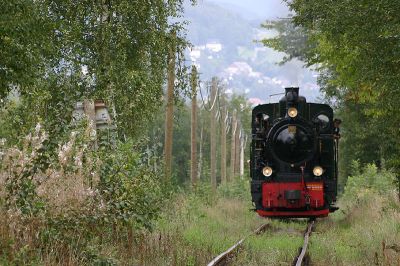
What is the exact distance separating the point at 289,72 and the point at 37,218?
155 meters

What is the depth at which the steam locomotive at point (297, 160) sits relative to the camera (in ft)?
52.1

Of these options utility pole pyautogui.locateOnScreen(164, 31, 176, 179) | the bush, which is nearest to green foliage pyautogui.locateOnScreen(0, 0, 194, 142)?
utility pole pyautogui.locateOnScreen(164, 31, 176, 179)

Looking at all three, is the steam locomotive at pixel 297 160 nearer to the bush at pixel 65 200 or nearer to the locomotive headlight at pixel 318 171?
the locomotive headlight at pixel 318 171

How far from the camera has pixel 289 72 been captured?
15938 cm

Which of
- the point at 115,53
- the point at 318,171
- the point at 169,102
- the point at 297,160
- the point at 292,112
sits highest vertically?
the point at 115,53

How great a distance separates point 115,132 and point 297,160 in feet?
22.0

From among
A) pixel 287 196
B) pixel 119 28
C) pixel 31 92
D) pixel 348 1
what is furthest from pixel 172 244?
pixel 119 28

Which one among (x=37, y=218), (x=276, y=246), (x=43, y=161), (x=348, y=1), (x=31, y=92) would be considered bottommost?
(x=276, y=246)

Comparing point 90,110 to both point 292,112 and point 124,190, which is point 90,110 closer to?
point 124,190

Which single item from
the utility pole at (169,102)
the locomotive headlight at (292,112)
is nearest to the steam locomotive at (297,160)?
the locomotive headlight at (292,112)

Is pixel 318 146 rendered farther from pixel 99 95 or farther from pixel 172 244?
pixel 172 244

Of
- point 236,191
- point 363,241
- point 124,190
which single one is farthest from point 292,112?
point 236,191

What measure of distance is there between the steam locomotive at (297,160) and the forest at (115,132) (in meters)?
1.03

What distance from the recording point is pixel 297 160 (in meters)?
16.0
